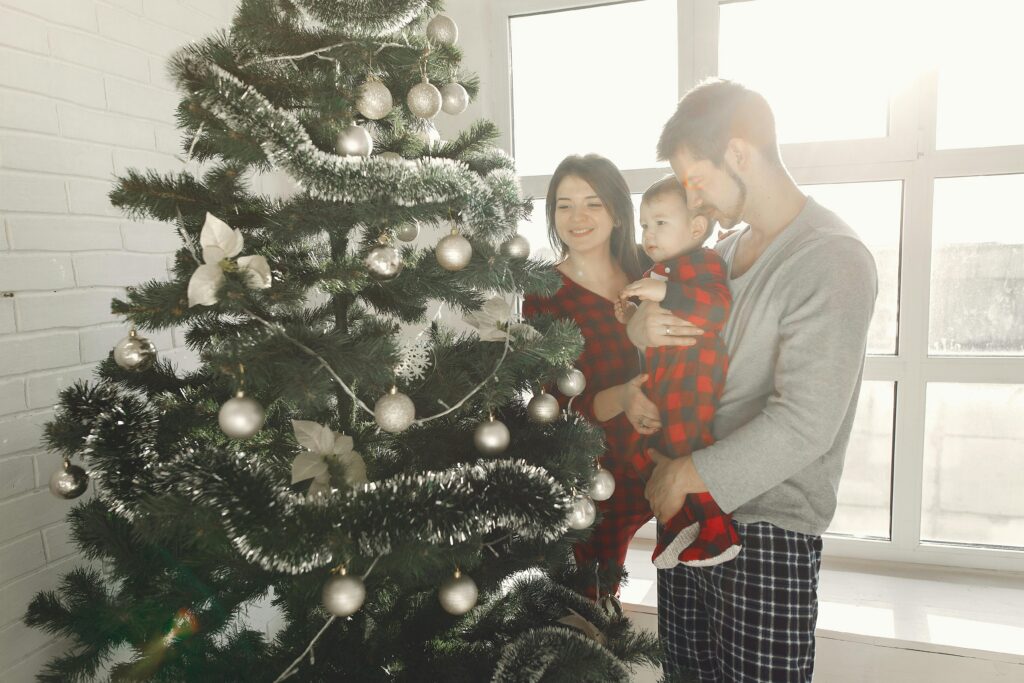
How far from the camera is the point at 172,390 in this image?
1129 millimetres

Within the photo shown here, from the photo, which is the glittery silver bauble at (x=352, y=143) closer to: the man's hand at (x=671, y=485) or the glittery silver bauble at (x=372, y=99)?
the glittery silver bauble at (x=372, y=99)

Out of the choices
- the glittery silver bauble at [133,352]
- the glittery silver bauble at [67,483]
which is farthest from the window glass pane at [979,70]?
the glittery silver bauble at [67,483]

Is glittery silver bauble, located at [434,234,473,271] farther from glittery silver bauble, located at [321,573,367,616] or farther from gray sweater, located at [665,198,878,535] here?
gray sweater, located at [665,198,878,535]

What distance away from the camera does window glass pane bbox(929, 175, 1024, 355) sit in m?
1.90

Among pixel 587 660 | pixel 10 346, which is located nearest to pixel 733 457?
pixel 587 660

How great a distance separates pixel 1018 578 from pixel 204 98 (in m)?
2.40

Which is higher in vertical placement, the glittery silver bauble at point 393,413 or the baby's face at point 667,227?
the baby's face at point 667,227

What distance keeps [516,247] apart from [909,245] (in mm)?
1396

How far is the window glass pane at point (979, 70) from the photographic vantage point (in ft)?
6.07

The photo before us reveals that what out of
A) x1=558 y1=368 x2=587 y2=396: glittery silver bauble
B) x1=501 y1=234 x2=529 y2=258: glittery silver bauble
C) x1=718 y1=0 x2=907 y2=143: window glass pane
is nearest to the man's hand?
x1=558 y1=368 x2=587 y2=396: glittery silver bauble

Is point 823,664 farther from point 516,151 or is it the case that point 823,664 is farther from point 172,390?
point 516,151

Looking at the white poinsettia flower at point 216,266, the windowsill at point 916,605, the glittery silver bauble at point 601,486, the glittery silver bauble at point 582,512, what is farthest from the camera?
the windowsill at point 916,605

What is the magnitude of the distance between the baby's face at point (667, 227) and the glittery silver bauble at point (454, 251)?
54 centimetres

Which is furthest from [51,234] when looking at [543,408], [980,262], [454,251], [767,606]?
[980,262]
